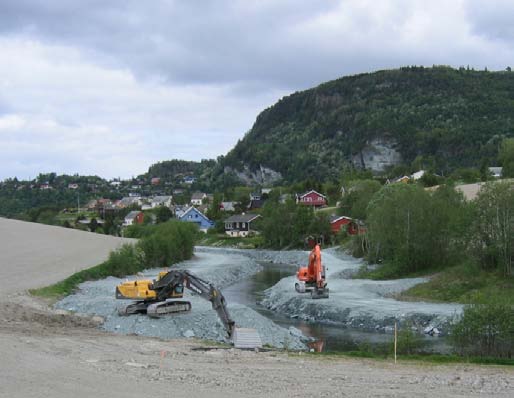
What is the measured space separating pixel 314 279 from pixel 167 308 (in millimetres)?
13364

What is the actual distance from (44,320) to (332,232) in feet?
233

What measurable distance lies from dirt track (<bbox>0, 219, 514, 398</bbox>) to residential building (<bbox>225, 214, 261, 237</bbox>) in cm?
A: 9834

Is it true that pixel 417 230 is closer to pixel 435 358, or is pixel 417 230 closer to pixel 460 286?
pixel 460 286

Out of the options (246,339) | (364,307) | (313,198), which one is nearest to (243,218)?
(313,198)

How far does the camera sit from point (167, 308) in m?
29.7

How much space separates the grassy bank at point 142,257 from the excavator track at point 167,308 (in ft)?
37.6

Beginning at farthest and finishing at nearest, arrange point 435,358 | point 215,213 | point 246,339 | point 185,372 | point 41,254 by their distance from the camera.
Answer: point 215,213 → point 41,254 → point 246,339 → point 435,358 → point 185,372

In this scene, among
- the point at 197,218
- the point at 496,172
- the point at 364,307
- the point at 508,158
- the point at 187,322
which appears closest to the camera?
the point at 187,322

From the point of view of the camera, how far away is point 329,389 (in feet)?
48.6

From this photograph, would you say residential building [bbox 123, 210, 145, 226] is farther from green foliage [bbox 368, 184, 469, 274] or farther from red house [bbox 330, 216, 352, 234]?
green foliage [bbox 368, 184, 469, 274]

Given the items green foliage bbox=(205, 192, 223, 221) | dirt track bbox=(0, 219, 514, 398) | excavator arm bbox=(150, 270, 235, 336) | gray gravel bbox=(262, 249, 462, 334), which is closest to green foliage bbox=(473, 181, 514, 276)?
gray gravel bbox=(262, 249, 462, 334)

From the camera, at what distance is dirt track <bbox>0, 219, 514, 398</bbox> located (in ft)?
47.3

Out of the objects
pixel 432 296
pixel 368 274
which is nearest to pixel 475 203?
pixel 432 296

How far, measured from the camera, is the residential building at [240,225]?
407 ft
